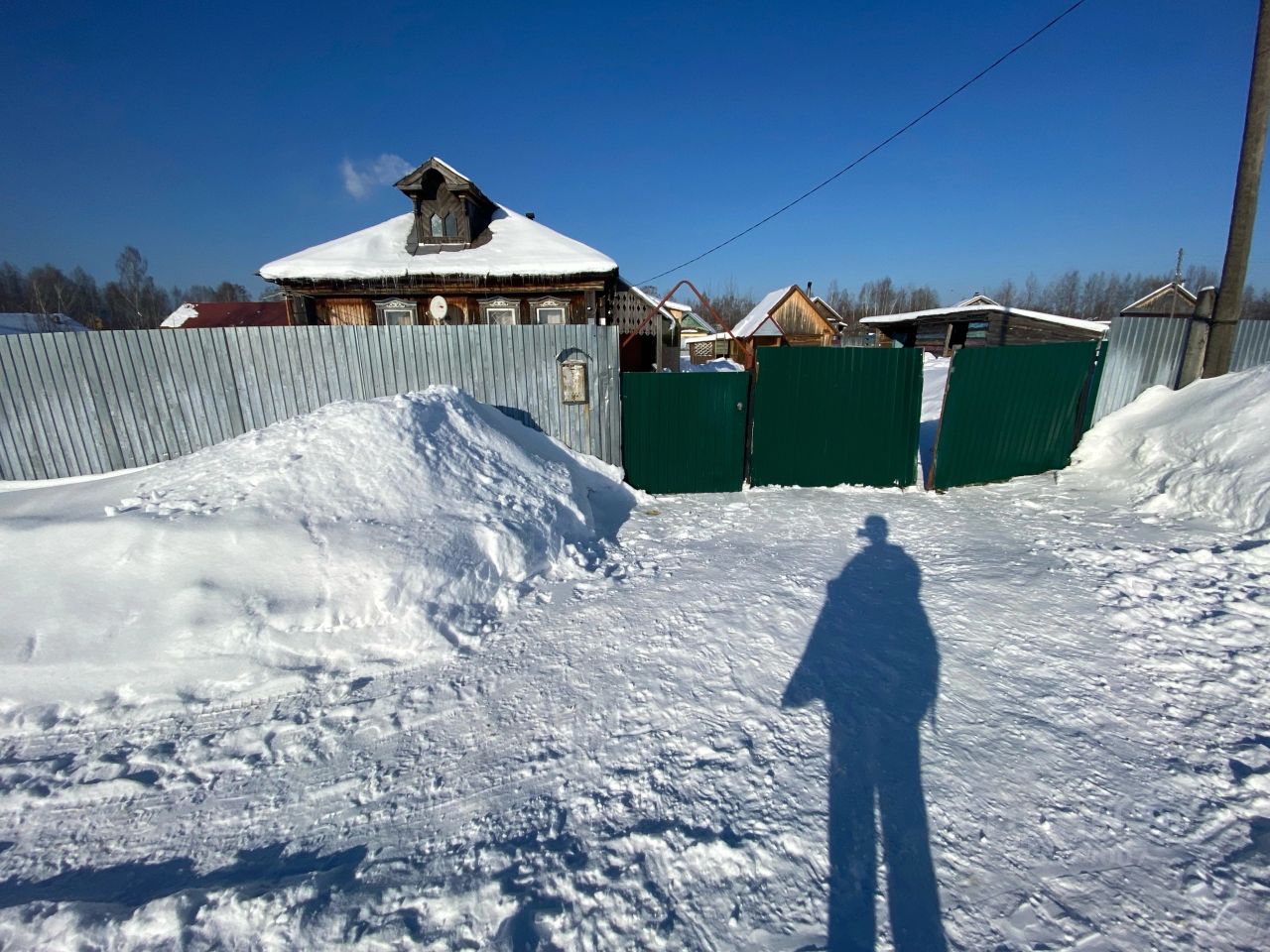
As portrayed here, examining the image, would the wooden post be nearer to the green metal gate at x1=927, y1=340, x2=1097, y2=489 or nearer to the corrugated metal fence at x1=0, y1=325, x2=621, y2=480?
the green metal gate at x1=927, y1=340, x2=1097, y2=489

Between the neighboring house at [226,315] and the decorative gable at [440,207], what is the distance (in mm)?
29836

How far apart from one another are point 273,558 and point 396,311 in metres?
12.8

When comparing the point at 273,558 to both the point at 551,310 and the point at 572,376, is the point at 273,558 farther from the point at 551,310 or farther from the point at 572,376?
the point at 551,310

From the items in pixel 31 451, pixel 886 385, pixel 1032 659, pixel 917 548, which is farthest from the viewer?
pixel 886 385

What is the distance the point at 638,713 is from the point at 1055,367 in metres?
8.24

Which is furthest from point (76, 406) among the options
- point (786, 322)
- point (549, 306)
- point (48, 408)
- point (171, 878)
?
point (786, 322)

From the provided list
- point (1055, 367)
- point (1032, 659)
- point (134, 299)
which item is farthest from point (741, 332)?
point (134, 299)

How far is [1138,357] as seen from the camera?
7.93 metres

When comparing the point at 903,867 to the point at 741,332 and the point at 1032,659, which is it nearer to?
the point at 1032,659

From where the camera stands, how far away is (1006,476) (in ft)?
24.9

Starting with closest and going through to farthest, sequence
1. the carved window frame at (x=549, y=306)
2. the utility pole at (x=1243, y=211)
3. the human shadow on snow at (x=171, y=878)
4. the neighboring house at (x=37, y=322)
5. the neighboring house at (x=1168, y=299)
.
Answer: the human shadow on snow at (x=171, y=878), the utility pole at (x=1243, y=211), the carved window frame at (x=549, y=306), the neighboring house at (x=1168, y=299), the neighboring house at (x=37, y=322)

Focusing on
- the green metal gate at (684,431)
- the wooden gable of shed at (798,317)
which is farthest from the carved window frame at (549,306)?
the wooden gable of shed at (798,317)

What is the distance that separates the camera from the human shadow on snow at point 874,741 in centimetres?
198

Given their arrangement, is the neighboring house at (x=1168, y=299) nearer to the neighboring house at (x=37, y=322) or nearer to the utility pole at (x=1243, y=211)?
the utility pole at (x=1243, y=211)
